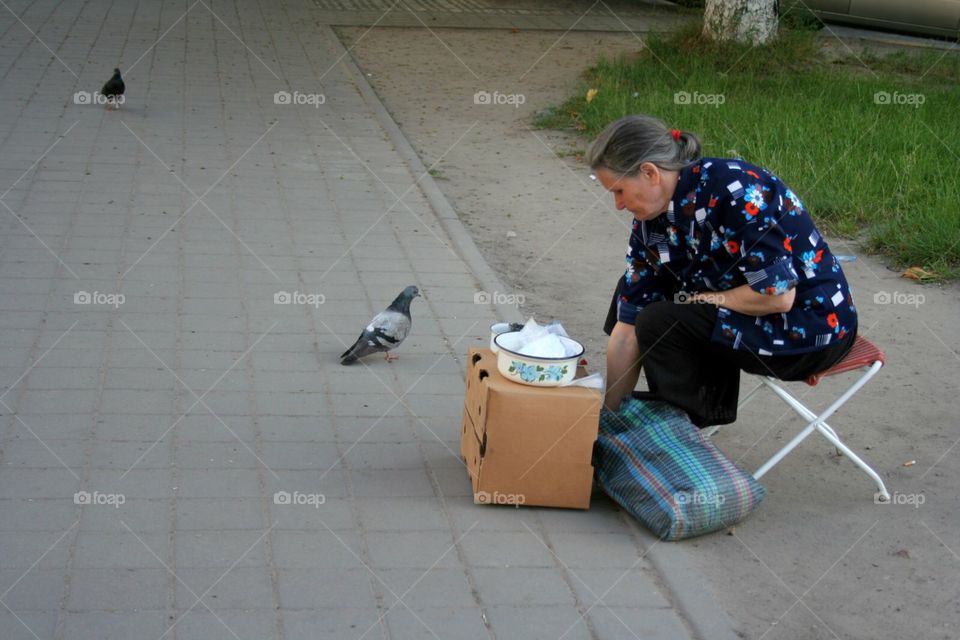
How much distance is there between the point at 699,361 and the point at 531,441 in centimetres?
71

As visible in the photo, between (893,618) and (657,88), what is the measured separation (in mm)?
7945

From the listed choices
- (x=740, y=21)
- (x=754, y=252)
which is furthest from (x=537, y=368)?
(x=740, y=21)

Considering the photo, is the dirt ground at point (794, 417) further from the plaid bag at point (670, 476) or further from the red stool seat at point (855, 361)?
the red stool seat at point (855, 361)

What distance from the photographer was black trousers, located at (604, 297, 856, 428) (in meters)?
4.27

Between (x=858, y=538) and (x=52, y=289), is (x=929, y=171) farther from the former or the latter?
(x=52, y=289)

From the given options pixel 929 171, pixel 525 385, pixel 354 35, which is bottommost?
pixel 354 35

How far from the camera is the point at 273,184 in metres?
8.58

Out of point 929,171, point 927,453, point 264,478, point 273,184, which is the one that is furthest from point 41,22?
point 927,453
